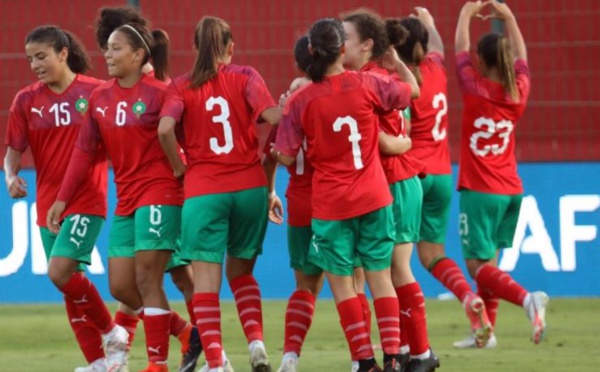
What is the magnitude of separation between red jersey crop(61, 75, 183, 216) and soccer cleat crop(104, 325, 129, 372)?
697 mm

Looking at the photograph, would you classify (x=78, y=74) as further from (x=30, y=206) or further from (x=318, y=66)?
(x=30, y=206)

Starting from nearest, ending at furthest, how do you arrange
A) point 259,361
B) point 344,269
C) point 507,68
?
point 344,269 < point 259,361 < point 507,68

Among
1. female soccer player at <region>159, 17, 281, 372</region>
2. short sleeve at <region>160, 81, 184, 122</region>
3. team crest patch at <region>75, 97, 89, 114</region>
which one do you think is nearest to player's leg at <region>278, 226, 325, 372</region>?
female soccer player at <region>159, 17, 281, 372</region>

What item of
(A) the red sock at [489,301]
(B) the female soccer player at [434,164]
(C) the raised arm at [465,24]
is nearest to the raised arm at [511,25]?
(C) the raised arm at [465,24]

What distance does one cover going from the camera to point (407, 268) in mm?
7680

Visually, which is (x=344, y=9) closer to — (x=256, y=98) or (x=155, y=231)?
(x=256, y=98)

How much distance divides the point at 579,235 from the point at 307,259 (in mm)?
4968

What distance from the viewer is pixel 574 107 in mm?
12953

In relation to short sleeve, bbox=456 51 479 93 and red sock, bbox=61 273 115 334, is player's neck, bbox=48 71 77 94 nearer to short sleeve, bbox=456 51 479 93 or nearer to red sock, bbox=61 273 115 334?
red sock, bbox=61 273 115 334

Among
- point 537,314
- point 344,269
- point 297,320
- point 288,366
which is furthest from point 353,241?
point 537,314

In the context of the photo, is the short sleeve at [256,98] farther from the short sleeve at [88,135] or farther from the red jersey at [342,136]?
the short sleeve at [88,135]

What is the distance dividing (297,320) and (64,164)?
→ 151cm

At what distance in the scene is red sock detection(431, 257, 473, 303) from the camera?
30.6 feet

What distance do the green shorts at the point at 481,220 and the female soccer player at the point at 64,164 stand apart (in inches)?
109
